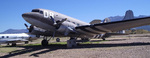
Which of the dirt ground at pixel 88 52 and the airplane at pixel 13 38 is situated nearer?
the dirt ground at pixel 88 52

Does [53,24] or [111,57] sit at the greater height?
[53,24]

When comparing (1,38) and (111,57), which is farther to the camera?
(1,38)

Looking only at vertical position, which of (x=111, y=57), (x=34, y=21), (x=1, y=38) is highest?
(x=34, y=21)

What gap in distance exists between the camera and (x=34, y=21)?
1343 centimetres

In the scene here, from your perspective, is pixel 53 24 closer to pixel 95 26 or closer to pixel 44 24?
pixel 44 24

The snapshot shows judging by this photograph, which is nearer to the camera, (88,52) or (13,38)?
(88,52)

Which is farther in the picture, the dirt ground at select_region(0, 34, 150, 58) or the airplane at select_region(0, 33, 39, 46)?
the airplane at select_region(0, 33, 39, 46)

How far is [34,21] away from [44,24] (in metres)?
1.08

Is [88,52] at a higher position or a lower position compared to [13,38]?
lower

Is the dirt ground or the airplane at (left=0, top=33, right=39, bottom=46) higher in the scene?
the airplane at (left=0, top=33, right=39, bottom=46)

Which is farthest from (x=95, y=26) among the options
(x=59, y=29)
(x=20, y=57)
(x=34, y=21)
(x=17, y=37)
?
(x=17, y=37)

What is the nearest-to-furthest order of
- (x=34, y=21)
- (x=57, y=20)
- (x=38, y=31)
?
1. (x=34, y=21)
2. (x=57, y=20)
3. (x=38, y=31)

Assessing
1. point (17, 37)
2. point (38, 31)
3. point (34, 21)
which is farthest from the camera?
point (17, 37)

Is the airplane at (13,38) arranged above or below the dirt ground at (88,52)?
above
